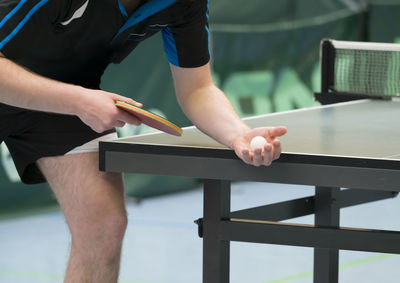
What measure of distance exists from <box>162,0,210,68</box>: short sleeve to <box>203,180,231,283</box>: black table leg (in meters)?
0.37

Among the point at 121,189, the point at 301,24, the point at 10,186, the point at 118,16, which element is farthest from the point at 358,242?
the point at 301,24

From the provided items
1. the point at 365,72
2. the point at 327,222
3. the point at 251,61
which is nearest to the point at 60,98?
the point at 327,222

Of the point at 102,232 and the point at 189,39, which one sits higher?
the point at 189,39

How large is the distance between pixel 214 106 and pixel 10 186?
9.94 ft

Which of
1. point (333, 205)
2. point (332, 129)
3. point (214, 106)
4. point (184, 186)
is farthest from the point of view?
point (184, 186)

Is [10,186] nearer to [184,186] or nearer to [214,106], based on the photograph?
[184,186]

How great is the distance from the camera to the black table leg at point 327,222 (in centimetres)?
285

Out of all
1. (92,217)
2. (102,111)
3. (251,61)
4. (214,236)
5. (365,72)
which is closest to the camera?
(102,111)

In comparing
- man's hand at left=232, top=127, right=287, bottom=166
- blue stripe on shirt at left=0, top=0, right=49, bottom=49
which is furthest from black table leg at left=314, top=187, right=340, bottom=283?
blue stripe on shirt at left=0, top=0, right=49, bottom=49

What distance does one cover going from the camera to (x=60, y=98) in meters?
1.89

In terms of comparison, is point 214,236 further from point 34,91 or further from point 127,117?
point 34,91

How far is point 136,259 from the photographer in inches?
165

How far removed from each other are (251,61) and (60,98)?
4.22 m

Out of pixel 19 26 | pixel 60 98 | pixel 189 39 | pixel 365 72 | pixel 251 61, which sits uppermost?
pixel 251 61
